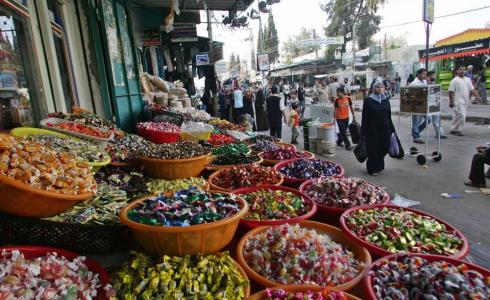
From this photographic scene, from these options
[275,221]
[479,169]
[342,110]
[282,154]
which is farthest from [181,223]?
[342,110]

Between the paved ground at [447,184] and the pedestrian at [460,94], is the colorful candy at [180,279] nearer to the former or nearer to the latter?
the paved ground at [447,184]

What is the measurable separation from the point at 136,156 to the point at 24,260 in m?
1.85

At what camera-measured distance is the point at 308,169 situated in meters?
3.71

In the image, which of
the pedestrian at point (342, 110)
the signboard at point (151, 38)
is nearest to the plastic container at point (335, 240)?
the pedestrian at point (342, 110)

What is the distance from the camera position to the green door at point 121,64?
5582 mm

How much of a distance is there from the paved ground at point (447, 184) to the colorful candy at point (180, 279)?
1.94m

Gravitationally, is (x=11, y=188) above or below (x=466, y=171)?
above

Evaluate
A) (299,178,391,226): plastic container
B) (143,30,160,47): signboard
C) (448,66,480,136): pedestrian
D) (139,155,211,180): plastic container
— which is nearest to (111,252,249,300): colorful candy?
(299,178,391,226): plastic container

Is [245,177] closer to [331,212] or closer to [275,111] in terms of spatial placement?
[331,212]

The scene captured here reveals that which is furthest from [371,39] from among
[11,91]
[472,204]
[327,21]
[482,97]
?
[11,91]

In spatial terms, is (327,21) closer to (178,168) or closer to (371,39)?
(371,39)

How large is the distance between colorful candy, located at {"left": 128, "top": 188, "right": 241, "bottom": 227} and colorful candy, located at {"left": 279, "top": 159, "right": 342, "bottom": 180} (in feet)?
4.91

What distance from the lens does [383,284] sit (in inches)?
69.6

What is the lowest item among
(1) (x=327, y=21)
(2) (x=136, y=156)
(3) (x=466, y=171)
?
(3) (x=466, y=171)
